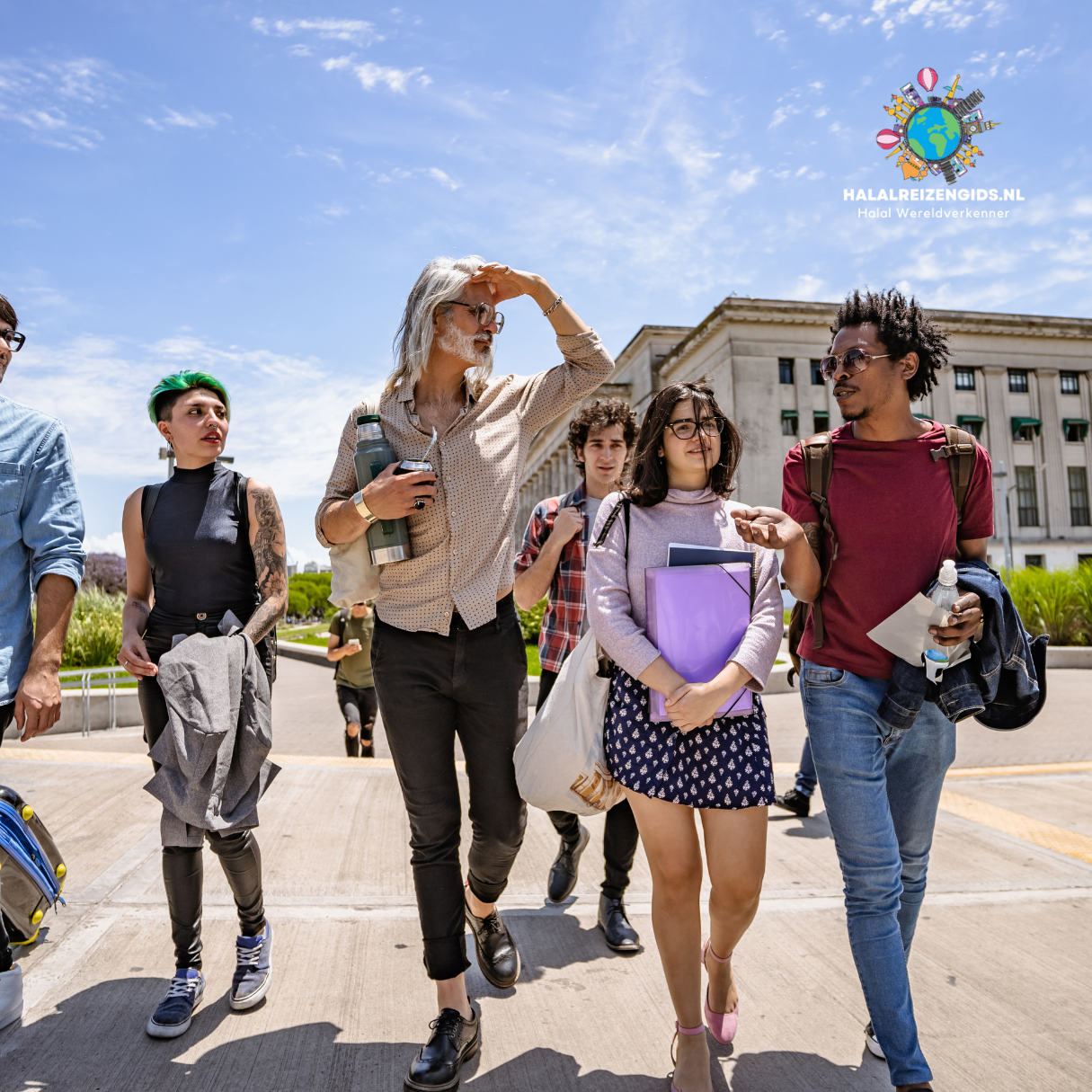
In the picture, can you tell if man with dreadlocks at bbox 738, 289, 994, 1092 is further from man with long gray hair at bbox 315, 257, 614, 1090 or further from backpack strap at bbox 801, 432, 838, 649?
man with long gray hair at bbox 315, 257, 614, 1090

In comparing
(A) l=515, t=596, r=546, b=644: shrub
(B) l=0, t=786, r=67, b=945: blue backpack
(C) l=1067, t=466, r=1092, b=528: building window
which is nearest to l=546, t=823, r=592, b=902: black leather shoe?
(B) l=0, t=786, r=67, b=945: blue backpack

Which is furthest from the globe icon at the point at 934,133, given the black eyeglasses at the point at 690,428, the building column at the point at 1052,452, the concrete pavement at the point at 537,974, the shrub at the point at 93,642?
the building column at the point at 1052,452

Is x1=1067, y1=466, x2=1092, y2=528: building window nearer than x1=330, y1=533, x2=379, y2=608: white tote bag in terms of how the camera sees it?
No

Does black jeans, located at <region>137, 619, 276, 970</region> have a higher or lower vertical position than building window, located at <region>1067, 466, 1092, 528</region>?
lower

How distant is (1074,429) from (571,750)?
61.0 metres

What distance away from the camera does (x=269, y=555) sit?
3215 mm

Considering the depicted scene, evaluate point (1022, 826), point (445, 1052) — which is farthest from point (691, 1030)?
point (1022, 826)

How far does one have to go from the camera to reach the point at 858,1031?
2783 mm

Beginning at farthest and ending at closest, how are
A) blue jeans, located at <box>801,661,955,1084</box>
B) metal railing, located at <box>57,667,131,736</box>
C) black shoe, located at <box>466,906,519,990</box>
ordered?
metal railing, located at <box>57,667,131,736</box>
black shoe, located at <box>466,906,519,990</box>
blue jeans, located at <box>801,661,955,1084</box>

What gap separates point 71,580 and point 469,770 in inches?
58.0

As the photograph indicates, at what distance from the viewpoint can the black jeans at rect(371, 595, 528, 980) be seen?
2688mm

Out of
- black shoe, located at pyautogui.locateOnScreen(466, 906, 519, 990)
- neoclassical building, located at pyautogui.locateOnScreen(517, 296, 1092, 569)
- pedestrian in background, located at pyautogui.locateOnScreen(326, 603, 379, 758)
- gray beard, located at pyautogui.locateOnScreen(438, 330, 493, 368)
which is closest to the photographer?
gray beard, located at pyautogui.locateOnScreen(438, 330, 493, 368)

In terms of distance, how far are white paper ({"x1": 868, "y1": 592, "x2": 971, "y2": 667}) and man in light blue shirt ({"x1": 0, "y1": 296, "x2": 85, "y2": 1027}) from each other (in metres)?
2.57

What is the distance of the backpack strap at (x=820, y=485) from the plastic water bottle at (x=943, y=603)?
33cm
